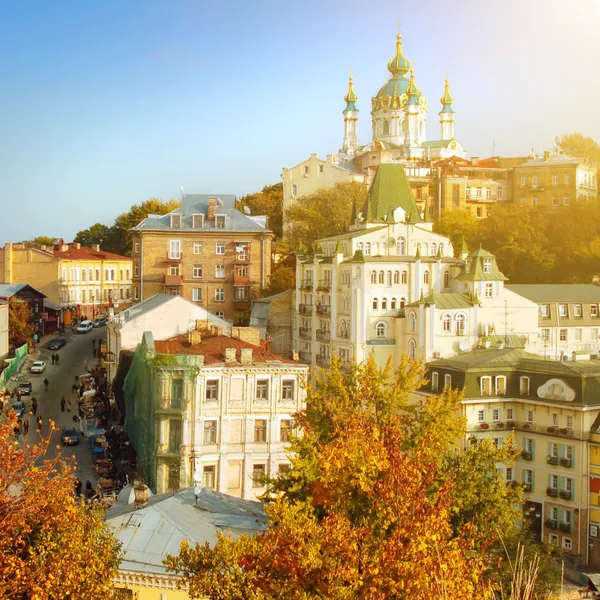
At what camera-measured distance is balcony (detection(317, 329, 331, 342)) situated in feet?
220

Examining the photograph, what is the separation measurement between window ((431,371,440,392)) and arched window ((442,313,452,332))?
5.92 metres

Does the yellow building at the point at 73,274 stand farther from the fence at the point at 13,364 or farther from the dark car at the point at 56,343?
the fence at the point at 13,364

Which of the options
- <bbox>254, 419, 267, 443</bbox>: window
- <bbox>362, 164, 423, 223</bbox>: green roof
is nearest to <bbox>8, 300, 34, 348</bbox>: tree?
<bbox>362, 164, 423, 223</bbox>: green roof

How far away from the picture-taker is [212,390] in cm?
4591

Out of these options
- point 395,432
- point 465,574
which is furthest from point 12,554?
point 395,432

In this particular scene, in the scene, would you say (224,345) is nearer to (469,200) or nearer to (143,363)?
(143,363)

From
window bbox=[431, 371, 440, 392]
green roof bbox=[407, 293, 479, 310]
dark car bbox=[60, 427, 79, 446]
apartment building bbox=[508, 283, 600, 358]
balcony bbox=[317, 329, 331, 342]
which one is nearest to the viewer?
dark car bbox=[60, 427, 79, 446]

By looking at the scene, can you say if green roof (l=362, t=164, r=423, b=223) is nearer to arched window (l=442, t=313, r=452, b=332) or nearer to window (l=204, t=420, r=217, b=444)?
arched window (l=442, t=313, r=452, b=332)

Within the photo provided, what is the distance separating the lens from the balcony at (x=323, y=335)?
6700 cm

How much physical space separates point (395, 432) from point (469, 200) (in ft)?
239

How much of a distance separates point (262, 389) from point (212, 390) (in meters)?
2.37

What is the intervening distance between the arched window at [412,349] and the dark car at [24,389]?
24.3 m

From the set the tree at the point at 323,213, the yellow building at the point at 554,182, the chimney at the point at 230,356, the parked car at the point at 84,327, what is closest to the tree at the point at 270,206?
the tree at the point at 323,213

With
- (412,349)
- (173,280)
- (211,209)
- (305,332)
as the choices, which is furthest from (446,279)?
(173,280)
